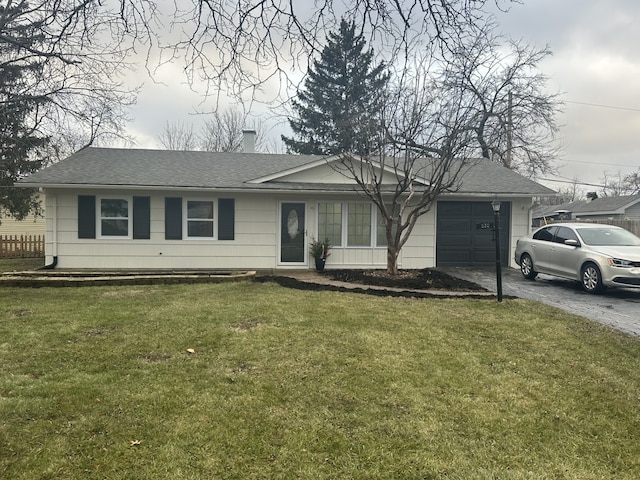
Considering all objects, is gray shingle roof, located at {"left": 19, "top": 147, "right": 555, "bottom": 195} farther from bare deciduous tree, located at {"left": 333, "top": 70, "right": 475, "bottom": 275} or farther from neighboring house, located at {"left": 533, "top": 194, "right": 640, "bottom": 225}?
neighboring house, located at {"left": 533, "top": 194, "right": 640, "bottom": 225}

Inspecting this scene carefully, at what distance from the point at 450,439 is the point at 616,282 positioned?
23.9 feet

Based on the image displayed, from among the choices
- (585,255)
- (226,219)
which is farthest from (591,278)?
(226,219)

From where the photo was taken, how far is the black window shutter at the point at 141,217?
11.9 metres

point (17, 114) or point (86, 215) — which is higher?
point (17, 114)

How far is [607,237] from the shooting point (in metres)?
9.42

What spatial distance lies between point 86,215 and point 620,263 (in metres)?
13.0

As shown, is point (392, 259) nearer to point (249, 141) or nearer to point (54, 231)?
point (249, 141)

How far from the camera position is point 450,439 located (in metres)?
2.96

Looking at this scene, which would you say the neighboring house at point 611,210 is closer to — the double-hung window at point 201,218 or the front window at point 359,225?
the front window at point 359,225

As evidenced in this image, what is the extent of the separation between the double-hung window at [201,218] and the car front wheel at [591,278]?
30.8ft

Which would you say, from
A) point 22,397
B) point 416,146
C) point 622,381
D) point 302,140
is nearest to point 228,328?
point 22,397

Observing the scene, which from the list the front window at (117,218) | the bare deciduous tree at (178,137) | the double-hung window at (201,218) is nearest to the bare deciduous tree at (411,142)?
the double-hung window at (201,218)

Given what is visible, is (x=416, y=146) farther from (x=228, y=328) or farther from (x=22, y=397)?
(x=22, y=397)

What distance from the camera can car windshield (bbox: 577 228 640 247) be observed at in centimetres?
920
